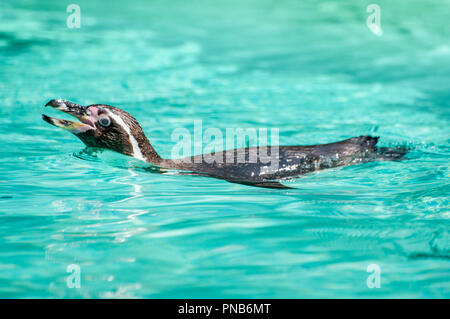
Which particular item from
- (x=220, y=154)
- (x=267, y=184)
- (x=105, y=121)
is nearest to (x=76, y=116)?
(x=105, y=121)

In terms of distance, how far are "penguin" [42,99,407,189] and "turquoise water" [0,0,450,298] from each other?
191mm

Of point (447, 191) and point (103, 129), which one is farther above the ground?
point (103, 129)

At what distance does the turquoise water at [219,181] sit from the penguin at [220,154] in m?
0.19

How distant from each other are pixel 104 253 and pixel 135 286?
1.66 ft

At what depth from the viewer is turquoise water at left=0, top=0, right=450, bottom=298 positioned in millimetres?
3828

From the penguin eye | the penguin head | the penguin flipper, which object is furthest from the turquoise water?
the penguin eye

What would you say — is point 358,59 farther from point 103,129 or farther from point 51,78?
point 103,129

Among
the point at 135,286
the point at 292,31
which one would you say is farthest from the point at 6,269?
the point at 292,31

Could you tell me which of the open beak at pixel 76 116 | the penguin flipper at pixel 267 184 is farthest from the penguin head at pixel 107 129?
the penguin flipper at pixel 267 184

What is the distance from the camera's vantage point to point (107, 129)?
6.16 meters

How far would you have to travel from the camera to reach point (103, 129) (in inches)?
242

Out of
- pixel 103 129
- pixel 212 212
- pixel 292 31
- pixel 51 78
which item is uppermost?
pixel 292 31

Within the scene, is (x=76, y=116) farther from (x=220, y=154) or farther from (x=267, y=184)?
(x=267, y=184)
